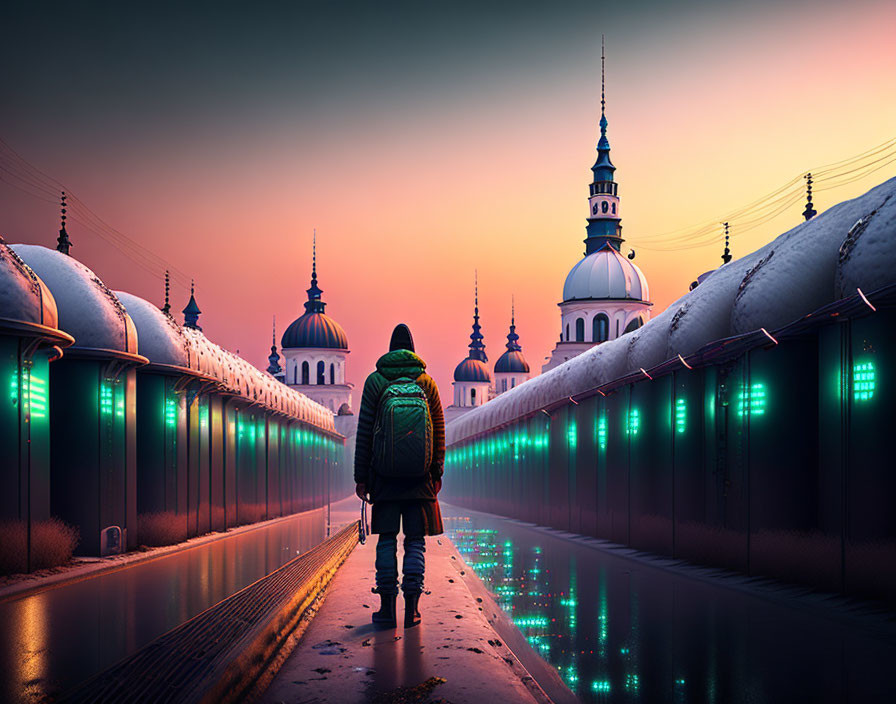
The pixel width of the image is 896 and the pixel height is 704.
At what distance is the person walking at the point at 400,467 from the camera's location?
775cm

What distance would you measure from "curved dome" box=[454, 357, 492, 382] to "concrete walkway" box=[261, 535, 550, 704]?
156 metres

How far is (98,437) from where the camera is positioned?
1634 cm

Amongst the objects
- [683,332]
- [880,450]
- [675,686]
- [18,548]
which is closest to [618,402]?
[683,332]

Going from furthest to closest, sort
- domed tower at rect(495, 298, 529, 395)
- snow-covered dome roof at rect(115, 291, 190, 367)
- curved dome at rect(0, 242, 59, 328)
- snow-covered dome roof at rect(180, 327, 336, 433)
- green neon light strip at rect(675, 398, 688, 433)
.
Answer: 1. domed tower at rect(495, 298, 529, 395)
2. snow-covered dome roof at rect(180, 327, 336, 433)
3. snow-covered dome roof at rect(115, 291, 190, 367)
4. green neon light strip at rect(675, 398, 688, 433)
5. curved dome at rect(0, 242, 59, 328)

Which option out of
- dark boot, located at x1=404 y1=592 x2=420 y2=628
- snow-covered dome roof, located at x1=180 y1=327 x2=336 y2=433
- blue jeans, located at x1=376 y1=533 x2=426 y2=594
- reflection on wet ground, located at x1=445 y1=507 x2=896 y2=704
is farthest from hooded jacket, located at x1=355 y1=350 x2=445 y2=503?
snow-covered dome roof, located at x1=180 y1=327 x2=336 y2=433

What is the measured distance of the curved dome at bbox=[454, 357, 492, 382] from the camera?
166 metres

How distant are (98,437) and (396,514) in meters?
10.2

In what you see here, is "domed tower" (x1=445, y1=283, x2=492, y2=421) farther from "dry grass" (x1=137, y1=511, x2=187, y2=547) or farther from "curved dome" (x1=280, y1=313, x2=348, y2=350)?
"dry grass" (x1=137, y1=511, x2=187, y2=547)

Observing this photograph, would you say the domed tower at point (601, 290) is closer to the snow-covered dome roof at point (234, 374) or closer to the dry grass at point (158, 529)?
the snow-covered dome roof at point (234, 374)

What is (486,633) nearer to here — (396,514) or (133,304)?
(396,514)

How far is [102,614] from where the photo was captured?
916 cm

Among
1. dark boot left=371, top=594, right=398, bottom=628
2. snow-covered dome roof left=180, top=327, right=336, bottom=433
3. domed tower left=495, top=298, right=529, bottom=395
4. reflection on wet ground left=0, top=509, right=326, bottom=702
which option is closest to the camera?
reflection on wet ground left=0, top=509, right=326, bottom=702

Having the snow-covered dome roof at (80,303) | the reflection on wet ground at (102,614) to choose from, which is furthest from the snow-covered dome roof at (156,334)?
the reflection on wet ground at (102,614)

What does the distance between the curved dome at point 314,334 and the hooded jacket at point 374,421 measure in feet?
415
